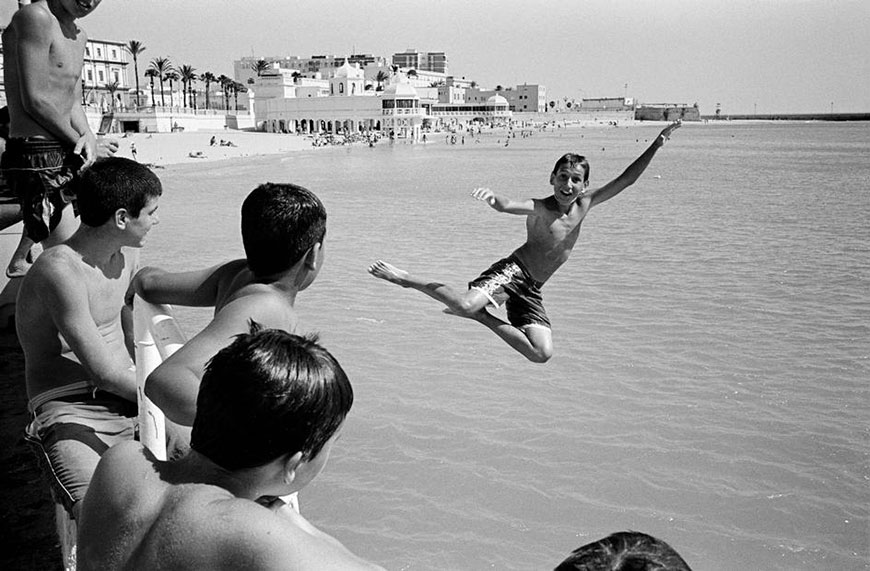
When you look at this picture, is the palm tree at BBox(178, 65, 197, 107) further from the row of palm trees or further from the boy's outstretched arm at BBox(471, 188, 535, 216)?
the boy's outstretched arm at BBox(471, 188, 535, 216)

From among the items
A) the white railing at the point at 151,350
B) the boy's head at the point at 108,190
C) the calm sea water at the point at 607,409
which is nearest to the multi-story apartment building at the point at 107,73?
the calm sea water at the point at 607,409

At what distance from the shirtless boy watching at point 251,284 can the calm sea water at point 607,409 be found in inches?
110

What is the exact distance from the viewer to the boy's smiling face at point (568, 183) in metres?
6.31

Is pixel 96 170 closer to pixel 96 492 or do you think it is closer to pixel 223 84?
pixel 96 492

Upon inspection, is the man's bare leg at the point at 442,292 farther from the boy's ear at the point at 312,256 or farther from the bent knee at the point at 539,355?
the boy's ear at the point at 312,256

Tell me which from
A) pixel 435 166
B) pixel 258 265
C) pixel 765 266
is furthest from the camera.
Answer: pixel 435 166

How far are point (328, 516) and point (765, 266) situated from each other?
12.9 meters

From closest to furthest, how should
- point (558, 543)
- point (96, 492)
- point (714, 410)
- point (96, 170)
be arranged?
point (96, 492) → point (96, 170) → point (558, 543) → point (714, 410)

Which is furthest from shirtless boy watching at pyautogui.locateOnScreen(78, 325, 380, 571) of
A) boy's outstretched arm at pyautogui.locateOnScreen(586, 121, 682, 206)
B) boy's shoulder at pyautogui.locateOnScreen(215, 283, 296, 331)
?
boy's outstretched arm at pyautogui.locateOnScreen(586, 121, 682, 206)

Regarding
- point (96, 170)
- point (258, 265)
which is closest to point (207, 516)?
point (258, 265)

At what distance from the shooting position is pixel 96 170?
2994mm

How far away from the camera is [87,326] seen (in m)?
2.86

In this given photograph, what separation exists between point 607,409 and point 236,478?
246 inches

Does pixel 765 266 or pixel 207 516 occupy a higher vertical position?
pixel 207 516
